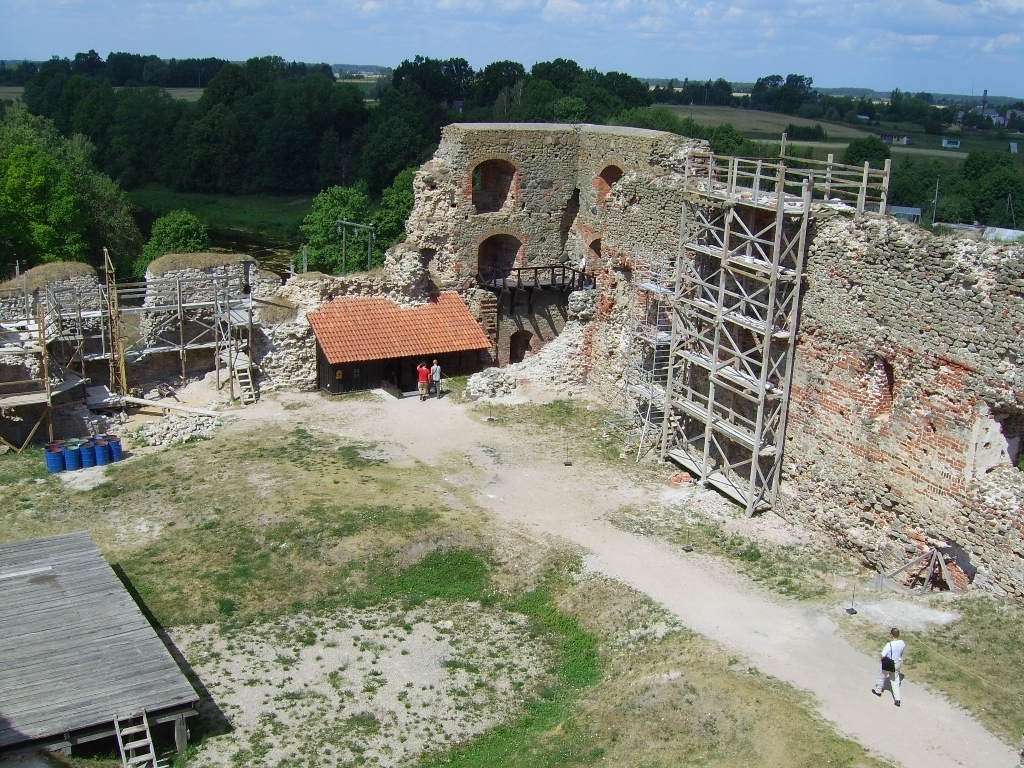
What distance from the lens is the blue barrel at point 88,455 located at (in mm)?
23156

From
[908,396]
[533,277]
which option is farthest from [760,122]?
[908,396]

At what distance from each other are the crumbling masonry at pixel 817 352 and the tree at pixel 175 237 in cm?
2144

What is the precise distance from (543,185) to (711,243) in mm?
9020

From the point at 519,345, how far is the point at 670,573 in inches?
583

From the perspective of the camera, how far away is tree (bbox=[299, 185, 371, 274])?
162 ft

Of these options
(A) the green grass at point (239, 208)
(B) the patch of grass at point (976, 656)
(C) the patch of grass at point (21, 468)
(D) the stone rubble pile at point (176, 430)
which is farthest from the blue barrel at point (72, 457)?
(A) the green grass at point (239, 208)

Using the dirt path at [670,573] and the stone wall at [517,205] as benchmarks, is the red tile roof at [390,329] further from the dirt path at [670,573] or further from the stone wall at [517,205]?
the dirt path at [670,573]

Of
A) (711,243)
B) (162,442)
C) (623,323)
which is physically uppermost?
(711,243)

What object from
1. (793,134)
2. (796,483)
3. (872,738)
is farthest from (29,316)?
(793,134)

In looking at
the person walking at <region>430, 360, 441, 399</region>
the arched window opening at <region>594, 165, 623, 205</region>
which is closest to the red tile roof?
the person walking at <region>430, 360, 441, 399</region>

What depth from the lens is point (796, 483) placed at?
67.1 ft

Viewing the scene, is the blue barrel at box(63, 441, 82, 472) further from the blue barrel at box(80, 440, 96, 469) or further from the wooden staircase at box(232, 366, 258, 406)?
the wooden staircase at box(232, 366, 258, 406)

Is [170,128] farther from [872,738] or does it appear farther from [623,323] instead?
[872,738]

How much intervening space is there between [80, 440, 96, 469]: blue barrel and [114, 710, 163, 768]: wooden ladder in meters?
10.9
